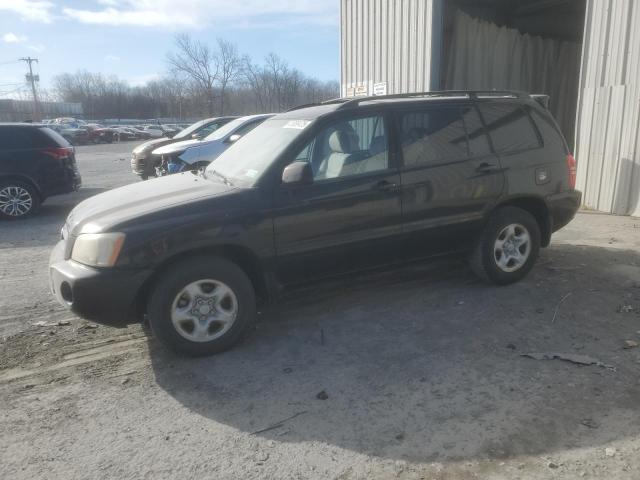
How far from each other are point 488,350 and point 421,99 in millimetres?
2325

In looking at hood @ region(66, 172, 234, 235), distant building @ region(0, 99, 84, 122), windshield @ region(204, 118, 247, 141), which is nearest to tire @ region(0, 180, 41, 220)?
windshield @ region(204, 118, 247, 141)

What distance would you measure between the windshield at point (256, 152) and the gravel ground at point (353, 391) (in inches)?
42.1

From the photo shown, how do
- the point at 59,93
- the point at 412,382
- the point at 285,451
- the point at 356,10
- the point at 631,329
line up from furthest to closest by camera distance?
1. the point at 59,93
2. the point at 356,10
3. the point at 631,329
4. the point at 412,382
5. the point at 285,451

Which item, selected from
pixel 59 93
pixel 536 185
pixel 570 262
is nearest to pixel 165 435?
pixel 536 185

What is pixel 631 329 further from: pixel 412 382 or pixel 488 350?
pixel 412 382

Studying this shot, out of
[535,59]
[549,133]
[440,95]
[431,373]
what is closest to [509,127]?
[549,133]

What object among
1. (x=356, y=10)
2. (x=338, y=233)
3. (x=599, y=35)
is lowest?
(x=338, y=233)

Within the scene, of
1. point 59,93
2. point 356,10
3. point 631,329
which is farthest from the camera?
point 59,93

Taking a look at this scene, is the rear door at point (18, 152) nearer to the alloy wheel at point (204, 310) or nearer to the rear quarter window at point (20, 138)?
the rear quarter window at point (20, 138)

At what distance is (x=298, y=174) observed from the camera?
12.4 feet

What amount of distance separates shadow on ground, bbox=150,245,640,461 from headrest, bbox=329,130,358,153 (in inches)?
49.1

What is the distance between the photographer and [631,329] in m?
4.01

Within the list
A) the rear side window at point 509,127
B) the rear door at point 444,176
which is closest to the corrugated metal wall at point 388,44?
the rear side window at point 509,127

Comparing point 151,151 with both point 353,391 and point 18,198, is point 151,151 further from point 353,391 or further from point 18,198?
point 353,391
